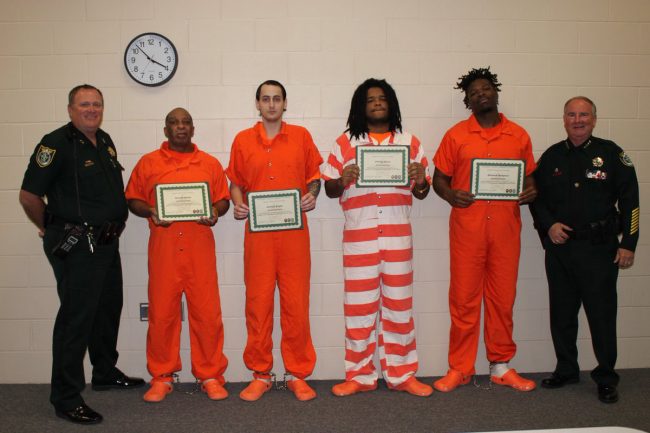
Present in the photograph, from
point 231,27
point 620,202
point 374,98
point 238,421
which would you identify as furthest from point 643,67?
point 238,421

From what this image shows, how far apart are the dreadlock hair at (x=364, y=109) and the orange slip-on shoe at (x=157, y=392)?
207 cm

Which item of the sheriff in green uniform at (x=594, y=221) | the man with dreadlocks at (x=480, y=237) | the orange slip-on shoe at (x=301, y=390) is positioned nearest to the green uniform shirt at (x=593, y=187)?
the sheriff in green uniform at (x=594, y=221)

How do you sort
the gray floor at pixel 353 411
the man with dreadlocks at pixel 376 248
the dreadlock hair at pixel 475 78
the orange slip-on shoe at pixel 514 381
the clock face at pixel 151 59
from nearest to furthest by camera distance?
the gray floor at pixel 353 411, the man with dreadlocks at pixel 376 248, the orange slip-on shoe at pixel 514 381, the dreadlock hair at pixel 475 78, the clock face at pixel 151 59

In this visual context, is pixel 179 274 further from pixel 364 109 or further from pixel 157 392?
pixel 364 109

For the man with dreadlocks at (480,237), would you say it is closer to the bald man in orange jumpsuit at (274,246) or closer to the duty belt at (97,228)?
the bald man in orange jumpsuit at (274,246)

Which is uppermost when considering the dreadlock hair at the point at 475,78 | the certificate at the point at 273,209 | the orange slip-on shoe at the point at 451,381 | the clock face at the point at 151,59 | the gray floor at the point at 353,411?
the clock face at the point at 151,59

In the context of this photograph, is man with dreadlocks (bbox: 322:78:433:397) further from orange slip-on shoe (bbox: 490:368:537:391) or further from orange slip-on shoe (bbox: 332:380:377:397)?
orange slip-on shoe (bbox: 490:368:537:391)

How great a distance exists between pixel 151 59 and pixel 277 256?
1.68 meters

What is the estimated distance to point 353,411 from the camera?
10.6ft

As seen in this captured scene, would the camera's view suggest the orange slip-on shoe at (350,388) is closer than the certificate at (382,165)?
No

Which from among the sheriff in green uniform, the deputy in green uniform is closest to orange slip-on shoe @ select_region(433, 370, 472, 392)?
the sheriff in green uniform

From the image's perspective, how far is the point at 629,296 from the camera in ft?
13.2

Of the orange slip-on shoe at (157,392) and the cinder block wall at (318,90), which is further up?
the cinder block wall at (318,90)

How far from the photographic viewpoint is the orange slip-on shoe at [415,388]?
344cm
